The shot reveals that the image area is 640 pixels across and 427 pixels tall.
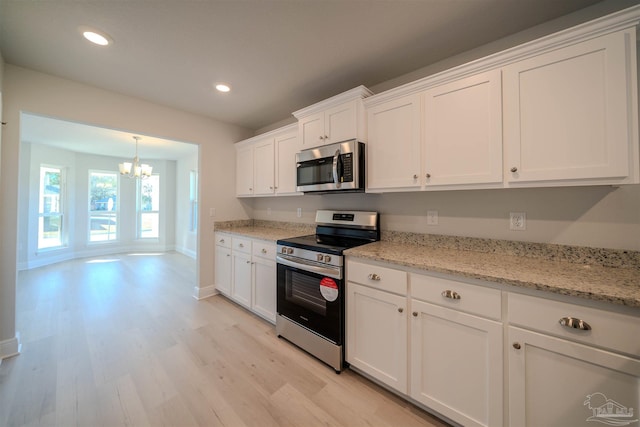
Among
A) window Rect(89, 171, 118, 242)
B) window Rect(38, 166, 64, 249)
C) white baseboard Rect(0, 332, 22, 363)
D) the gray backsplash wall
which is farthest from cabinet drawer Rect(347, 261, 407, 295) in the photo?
window Rect(89, 171, 118, 242)

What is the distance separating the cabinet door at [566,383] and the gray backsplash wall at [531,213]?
2.47 feet

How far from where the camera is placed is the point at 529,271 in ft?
4.12

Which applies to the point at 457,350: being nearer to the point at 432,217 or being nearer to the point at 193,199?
the point at 432,217

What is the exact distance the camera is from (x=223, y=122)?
11.5 feet

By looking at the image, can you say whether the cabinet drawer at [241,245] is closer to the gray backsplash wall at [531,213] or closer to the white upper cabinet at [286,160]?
the white upper cabinet at [286,160]

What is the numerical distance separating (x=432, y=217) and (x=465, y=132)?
714 millimetres

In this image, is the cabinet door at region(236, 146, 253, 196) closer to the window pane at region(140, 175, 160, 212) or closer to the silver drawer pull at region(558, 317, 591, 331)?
the silver drawer pull at region(558, 317, 591, 331)

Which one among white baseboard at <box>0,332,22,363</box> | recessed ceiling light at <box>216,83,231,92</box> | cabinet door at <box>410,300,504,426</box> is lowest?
white baseboard at <box>0,332,22,363</box>

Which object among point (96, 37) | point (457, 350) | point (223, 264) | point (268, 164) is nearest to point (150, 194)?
point (223, 264)

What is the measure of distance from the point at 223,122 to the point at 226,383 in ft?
10.6

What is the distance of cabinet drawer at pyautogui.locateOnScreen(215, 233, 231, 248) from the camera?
3.16 m

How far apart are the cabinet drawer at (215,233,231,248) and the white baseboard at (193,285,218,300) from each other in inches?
25.2

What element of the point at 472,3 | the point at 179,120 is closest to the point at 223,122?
the point at 179,120

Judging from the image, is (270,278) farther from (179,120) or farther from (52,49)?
(52,49)
